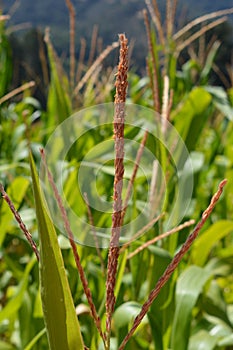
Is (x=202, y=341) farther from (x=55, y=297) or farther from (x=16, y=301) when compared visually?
(x=55, y=297)

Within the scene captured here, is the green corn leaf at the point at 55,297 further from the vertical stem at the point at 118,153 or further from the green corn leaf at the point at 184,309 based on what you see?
Result: the green corn leaf at the point at 184,309

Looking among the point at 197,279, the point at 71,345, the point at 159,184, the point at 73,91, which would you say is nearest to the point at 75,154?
the point at 73,91

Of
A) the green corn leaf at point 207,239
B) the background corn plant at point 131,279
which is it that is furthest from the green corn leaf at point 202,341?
the green corn leaf at point 207,239

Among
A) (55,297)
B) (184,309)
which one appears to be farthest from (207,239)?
(55,297)

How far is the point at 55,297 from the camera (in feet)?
0.87

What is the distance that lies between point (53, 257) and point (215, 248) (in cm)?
98

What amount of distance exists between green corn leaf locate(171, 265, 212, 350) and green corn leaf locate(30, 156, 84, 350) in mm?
357

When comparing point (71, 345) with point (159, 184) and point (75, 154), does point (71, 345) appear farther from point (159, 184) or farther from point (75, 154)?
point (75, 154)

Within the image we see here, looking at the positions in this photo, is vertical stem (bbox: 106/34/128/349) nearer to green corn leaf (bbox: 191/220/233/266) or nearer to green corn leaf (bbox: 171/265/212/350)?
green corn leaf (bbox: 171/265/212/350)

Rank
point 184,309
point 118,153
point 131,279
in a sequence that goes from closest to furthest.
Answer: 1. point 118,153
2. point 184,309
3. point 131,279

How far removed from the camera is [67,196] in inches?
29.9

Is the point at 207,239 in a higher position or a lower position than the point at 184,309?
higher

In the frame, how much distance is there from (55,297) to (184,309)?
38 cm

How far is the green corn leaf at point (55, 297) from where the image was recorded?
260 mm
